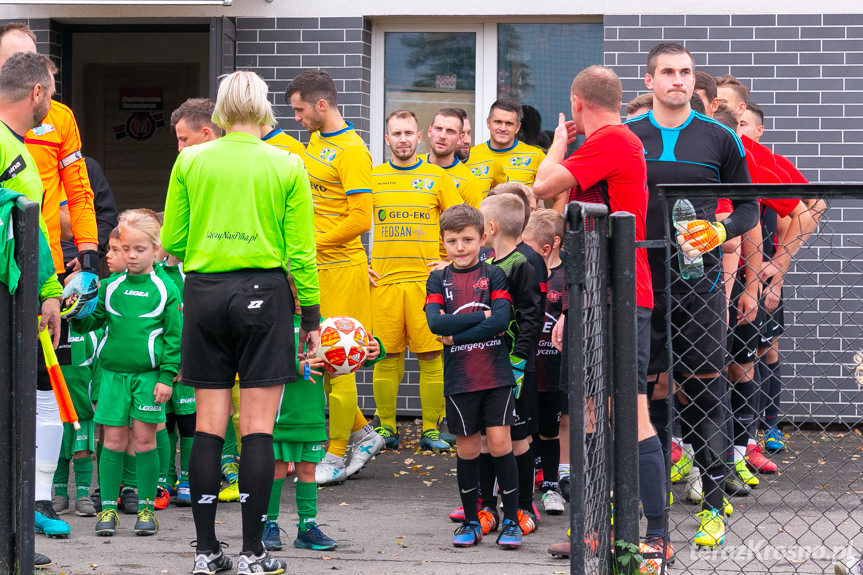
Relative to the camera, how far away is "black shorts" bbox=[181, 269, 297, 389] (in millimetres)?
4637

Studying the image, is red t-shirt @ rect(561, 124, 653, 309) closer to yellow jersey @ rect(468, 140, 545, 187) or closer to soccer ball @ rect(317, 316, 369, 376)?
soccer ball @ rect(317, 316, 369, 376)

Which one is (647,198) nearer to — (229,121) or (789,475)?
(229,121)

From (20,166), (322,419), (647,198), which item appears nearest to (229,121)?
(20,166)

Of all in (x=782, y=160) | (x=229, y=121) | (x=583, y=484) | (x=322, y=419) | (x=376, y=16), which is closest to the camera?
(x=583, y=484)

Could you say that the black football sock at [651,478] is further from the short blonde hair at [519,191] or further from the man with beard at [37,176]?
the man with beard at [37,176]

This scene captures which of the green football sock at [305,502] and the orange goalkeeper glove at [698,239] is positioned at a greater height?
the orange goalkeeper glove at [698,239]

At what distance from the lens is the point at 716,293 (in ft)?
16.9

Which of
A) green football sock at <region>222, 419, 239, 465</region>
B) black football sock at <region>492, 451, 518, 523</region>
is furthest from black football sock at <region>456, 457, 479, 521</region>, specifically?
green football sock at <region>222, 419, 239, 465</region>

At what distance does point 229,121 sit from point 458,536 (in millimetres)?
2145

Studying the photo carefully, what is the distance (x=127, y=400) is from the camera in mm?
A: 5750

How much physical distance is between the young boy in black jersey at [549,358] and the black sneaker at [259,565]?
181 cm

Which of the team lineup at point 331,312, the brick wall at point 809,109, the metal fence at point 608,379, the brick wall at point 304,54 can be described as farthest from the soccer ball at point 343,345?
the brick wall at point 809,109

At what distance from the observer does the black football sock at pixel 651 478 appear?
14.9 feet

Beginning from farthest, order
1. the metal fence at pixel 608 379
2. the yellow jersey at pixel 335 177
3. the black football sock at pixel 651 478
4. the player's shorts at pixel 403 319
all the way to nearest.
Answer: the player's shorts at pixel 403 319 < the yellow jersey at pixel 335 177 < the black football sock at pixel 651 478 < the metal fence at pixel 608 379
